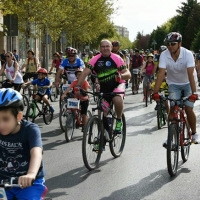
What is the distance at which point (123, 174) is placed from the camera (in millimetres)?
7133

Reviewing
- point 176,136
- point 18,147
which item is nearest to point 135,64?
point 176,136

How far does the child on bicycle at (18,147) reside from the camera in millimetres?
3439

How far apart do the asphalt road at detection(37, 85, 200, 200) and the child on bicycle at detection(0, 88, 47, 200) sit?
228 centimetres

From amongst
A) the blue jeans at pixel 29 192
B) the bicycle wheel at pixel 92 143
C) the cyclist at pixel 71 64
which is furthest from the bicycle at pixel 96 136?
the cyclist at pixel 71 64

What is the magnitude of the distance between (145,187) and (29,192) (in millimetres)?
3084

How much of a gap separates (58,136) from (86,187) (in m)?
4.36

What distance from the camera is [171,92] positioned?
782 cm

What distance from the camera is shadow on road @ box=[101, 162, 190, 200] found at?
6.03 meters

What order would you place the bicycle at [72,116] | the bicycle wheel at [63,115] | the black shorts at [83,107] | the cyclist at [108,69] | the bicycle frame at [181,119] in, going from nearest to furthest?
the bicycle frame at [181,119], the cyclist at [108,69], the bicycle at [72,116], the black shorts at [83,107], the bicycle wheel at [63,115]

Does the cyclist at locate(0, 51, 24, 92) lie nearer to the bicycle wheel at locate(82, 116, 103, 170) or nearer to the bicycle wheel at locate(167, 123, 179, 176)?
the bicycle wheel at locate(82, 116, 103, 170)

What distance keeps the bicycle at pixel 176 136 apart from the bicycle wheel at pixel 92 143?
1.04 metres

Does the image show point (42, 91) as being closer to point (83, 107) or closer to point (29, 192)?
point (83, 107)

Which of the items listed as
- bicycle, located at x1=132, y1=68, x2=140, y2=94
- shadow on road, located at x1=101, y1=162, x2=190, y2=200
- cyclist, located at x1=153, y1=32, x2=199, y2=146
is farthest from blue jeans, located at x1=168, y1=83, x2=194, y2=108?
bicycle, located at x1=132, y1=68, x2=140, y2=94

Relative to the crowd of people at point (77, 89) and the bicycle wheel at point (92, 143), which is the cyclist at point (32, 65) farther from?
the bicycle wheel at point (92, 143)
